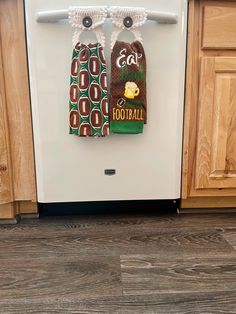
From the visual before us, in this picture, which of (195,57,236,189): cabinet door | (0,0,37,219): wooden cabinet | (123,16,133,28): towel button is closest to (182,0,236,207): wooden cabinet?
(195,57,236,189): cabinet door

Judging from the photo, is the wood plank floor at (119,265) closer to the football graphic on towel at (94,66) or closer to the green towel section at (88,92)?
the green towel section at (88,92)

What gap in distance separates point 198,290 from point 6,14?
1.01 m

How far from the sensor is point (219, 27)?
97 centimetres

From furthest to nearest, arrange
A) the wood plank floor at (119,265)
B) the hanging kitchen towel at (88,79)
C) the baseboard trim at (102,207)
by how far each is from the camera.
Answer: the baseboard trim at (102,207)
the hanging kitchen towel at (88,79)
the wood plank floor at (119,265)

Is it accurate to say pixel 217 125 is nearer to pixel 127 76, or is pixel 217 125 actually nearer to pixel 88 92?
pixel 127 76

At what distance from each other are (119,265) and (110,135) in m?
0.45

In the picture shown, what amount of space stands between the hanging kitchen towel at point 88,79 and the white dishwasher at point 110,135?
0.15 ft

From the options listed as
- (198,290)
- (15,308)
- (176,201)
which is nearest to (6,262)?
(15,308)

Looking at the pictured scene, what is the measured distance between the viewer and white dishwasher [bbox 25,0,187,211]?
94 cm

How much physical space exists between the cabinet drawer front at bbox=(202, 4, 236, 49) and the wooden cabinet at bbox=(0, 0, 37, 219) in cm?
63

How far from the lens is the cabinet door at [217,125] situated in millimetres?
992

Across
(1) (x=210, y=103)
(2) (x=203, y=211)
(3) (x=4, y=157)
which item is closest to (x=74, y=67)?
(3) (x=4, y=157)

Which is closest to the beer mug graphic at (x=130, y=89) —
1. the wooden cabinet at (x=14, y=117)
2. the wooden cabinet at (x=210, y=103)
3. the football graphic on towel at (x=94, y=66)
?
the football graphic on towel at (x=94, y=66)

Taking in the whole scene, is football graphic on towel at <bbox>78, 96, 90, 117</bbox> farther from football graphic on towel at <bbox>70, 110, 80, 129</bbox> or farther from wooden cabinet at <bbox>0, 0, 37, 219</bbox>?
wooden cabinet at <bbox>0, 0, 37, 219</bbox>
